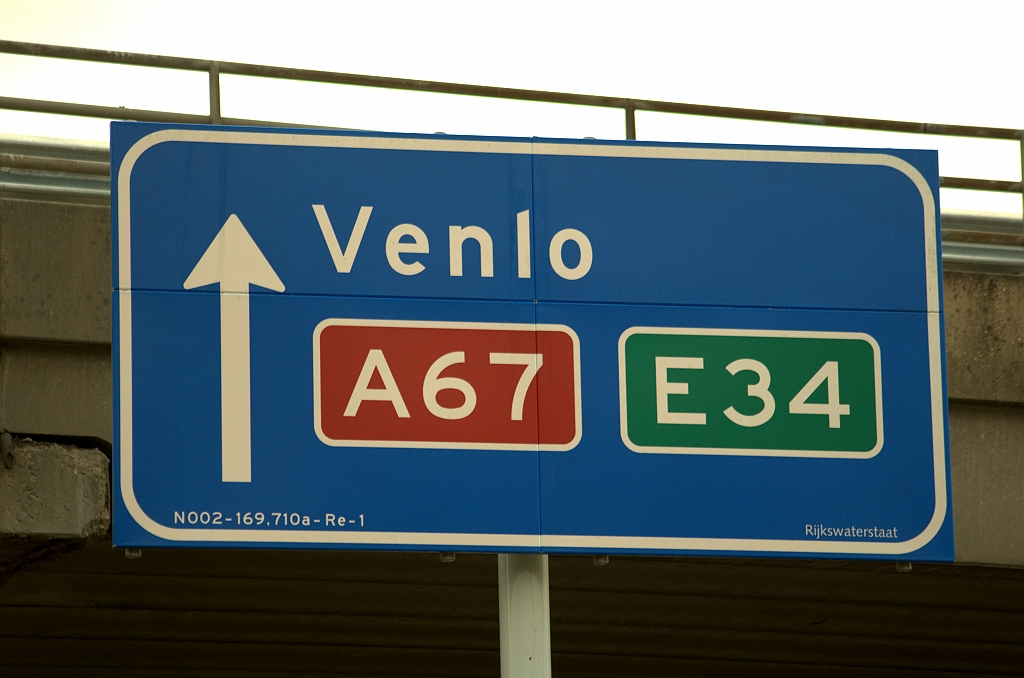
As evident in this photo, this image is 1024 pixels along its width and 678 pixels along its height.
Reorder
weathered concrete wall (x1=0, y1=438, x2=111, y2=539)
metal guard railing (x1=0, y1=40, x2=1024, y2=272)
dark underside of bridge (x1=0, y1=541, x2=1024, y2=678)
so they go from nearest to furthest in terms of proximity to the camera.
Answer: weathered concrete wall (x1=0, y1=438, x2=111, y2=539)
metal guard railing (x1=0, y1=40, x2=1024, y2=272)
dark underside of bridge (x1=0, y1=541, x2=1024, y2=678)

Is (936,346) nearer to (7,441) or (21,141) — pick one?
(7,441)

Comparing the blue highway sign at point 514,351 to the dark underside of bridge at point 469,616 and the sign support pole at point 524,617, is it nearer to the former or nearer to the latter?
the sign support pole at point 524,617

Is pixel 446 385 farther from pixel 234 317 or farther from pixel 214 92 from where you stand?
pixel 214 92

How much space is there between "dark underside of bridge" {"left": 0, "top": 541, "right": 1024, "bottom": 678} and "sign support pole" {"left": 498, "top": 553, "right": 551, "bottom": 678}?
84.6 inches

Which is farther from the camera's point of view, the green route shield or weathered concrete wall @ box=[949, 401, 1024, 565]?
weathered concrete wall @ box=[949, 401, 1024, 565]

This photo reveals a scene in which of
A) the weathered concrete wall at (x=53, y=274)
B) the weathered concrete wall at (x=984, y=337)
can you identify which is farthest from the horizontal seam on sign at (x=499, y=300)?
the weathered concrete wall at (x=984, y=337)

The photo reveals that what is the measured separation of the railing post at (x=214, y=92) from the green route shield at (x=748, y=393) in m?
2.97

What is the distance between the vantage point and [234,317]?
5832 millimetres

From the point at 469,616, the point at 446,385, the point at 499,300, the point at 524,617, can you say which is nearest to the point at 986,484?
the point at 469,616

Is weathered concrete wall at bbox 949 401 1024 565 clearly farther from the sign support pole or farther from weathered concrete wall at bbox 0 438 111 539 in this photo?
weathered concrete wall at bbox 0 438 111 539

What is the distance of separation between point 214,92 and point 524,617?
3.54 meters

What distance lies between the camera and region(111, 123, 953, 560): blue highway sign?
5.75m

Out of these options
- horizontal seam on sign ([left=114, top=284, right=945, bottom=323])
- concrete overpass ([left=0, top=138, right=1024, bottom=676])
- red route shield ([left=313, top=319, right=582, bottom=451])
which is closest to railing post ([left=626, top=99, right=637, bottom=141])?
concrete overpass ([left=0, top=138, right=1024, bottom=676])

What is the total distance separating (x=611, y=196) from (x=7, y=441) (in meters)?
2.95
